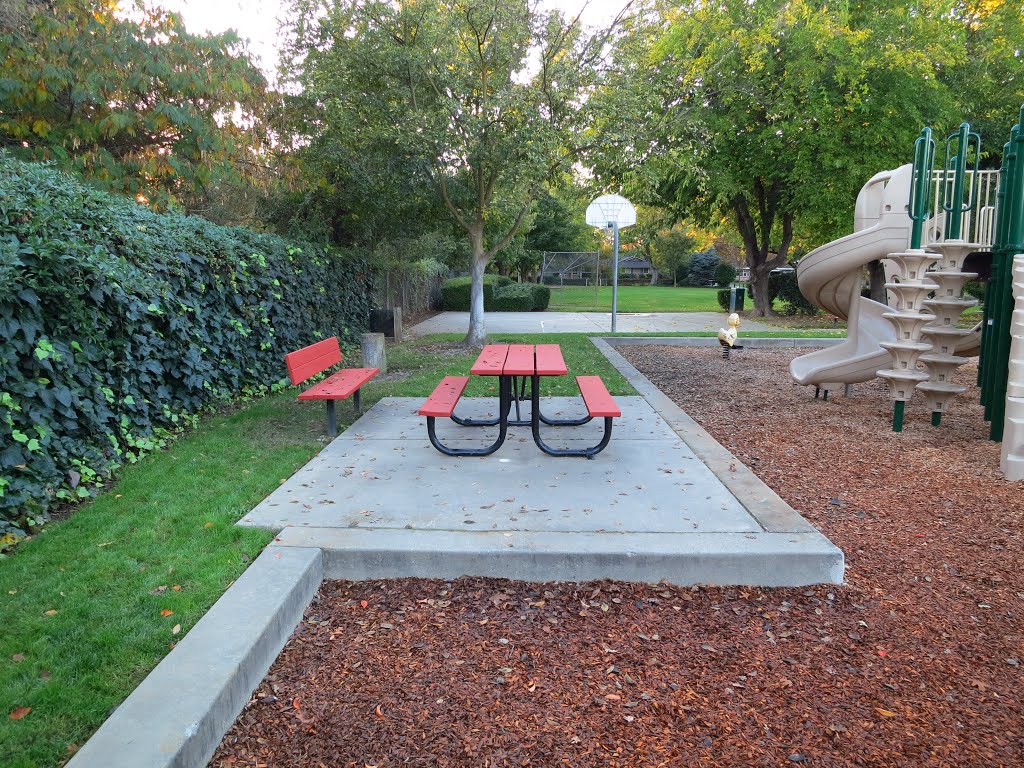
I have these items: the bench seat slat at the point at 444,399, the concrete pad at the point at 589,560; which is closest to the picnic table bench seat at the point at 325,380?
the bench seat slat at the point at 444,399

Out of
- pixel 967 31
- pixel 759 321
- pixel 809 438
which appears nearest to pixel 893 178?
pixel 809 438

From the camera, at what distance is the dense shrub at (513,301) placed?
2634 cm

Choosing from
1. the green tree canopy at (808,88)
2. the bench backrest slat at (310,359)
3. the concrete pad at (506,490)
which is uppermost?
the green tree canopy at (808,88)

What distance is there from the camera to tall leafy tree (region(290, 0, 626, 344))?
11.0m

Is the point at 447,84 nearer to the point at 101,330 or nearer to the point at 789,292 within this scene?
the point at 101,330

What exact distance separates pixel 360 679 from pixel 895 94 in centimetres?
1915

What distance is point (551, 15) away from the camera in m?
11.4

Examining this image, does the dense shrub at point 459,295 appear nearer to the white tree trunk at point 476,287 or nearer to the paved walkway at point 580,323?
the paved walkway at point 580,323

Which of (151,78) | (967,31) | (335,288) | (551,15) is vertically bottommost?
(335,288)

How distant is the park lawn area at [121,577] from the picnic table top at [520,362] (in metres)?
1.61

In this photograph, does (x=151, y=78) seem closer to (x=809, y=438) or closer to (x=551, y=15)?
(x=551, y=15)

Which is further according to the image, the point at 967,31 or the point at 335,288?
the point at 967,31

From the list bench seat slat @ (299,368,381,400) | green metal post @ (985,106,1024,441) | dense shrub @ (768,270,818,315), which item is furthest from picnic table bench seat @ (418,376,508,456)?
dense shrub @ (768,270,818,315)

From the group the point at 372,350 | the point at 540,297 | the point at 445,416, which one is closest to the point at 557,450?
the point at 445,416
